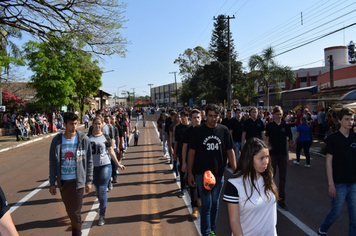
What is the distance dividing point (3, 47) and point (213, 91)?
112 ft

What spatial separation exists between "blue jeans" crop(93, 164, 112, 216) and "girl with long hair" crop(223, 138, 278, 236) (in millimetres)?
3210

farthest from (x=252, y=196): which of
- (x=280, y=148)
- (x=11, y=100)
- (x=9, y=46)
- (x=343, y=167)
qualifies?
(x=11, y=100)

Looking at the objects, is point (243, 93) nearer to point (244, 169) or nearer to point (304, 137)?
point (304, 137)

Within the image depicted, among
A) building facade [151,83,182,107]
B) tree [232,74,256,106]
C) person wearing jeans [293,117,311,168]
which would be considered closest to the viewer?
person wearing jeans [293,117,311,168]

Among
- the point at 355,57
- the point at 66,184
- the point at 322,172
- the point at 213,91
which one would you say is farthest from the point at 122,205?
the point at 355,57

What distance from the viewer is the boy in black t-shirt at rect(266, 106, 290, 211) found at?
5.83 metres

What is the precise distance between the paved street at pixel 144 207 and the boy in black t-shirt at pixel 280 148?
0.50m

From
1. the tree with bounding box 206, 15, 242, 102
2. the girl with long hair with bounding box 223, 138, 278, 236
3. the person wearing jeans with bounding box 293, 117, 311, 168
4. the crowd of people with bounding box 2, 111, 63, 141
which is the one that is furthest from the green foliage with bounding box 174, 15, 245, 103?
the girl with long hair with bounding box 223, 138, 278, 236

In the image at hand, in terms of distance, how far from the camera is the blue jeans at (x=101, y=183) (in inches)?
197

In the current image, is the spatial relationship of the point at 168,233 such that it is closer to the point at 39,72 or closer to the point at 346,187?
the point at 346,187

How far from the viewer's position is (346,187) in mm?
4020

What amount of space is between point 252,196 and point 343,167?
2.37 m

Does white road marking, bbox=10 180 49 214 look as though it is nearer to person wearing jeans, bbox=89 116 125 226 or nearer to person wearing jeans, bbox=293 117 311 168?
person wearing jeans, bbox=89 116 125 226

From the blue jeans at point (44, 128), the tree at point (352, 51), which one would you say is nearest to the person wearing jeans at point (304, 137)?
the blue jeans at point (44, 128)
